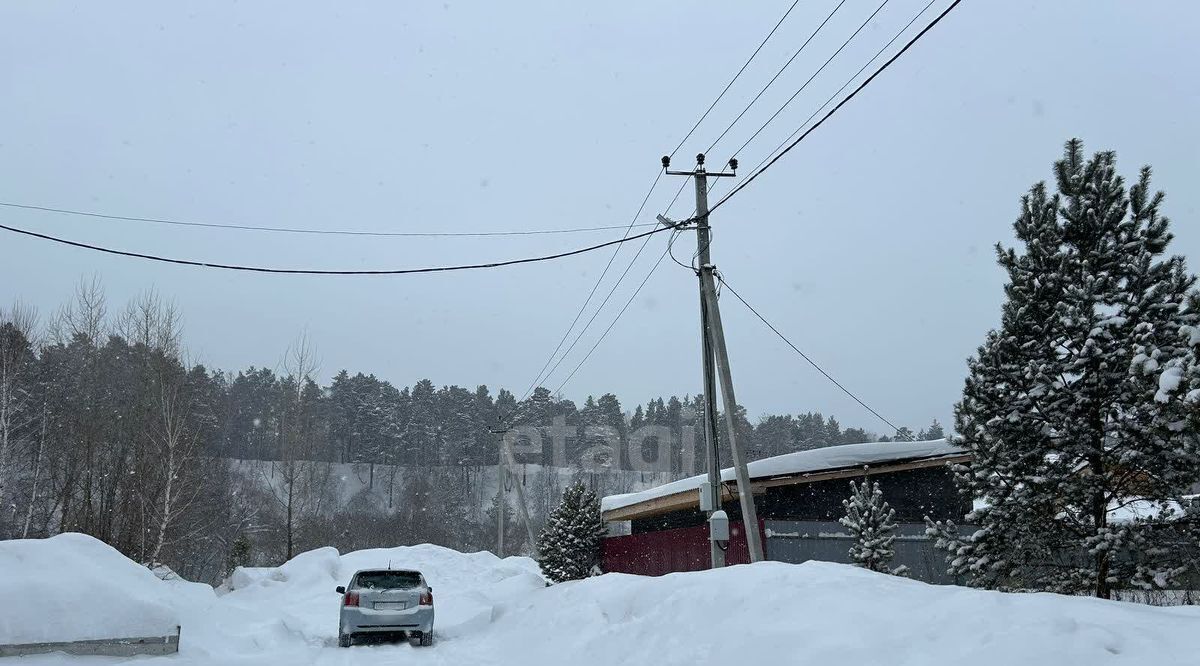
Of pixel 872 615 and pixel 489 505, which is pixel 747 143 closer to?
pixel 872 615

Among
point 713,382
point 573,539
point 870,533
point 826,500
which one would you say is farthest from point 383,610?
point 573,539

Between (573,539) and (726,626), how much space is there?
1982cm

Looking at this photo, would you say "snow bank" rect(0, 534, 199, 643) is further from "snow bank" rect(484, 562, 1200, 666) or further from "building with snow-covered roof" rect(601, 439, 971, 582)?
"building with snow-covered roof" rect(601, 439, 971, 582)

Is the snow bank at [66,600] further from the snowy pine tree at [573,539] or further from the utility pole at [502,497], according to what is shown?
the utility pole at [502,497]

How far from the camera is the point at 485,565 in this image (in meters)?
40.3

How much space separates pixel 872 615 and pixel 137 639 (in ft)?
32.3

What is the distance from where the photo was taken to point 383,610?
14.8 meters

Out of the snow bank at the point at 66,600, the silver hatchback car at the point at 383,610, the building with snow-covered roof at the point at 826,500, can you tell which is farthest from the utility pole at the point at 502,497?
the snow bank at the point at 66,600

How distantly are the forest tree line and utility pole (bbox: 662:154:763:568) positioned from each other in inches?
27.7

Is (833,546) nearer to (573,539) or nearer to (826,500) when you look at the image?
(826,500)

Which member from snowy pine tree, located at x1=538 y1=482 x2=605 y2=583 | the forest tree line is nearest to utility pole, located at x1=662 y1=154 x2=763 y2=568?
the forest tree line

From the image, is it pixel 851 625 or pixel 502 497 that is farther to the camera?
pixel 502 497

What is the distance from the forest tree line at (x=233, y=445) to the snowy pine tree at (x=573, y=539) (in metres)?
6.21

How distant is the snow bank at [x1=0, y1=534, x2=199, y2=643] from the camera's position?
10477 millimetres
